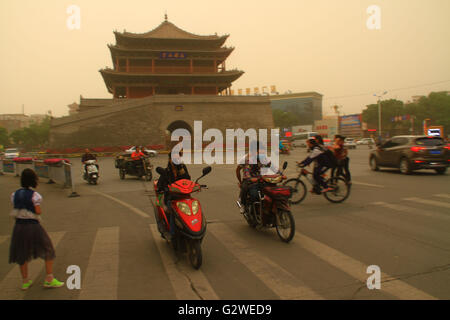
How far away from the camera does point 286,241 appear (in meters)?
5.43

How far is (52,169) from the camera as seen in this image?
1440 centimetres

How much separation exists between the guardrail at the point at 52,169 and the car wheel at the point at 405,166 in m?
12.0

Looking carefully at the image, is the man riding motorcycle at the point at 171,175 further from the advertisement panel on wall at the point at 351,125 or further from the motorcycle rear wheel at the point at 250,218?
the advertisement panel on wall at the point at 351,125

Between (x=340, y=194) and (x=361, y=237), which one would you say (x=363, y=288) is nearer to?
(x=361, y=237)

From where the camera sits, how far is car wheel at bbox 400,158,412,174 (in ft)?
43.0

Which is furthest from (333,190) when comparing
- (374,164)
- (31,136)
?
(31,136)

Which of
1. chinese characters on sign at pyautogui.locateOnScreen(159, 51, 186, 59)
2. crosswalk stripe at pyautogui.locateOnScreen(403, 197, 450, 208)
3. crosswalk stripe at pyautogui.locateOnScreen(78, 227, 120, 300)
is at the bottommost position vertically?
crosswalk stripe at pyautogui.locateOnScreen(78, 227, 120, 300)

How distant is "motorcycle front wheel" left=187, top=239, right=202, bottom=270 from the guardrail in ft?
25.2

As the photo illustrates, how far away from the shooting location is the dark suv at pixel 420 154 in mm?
12688

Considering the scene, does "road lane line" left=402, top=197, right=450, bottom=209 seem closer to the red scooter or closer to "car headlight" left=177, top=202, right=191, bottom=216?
the red scooter

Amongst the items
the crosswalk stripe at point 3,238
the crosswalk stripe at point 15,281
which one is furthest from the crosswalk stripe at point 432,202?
the crosswalk stripe at point 3,238

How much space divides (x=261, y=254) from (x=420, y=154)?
10.5 m

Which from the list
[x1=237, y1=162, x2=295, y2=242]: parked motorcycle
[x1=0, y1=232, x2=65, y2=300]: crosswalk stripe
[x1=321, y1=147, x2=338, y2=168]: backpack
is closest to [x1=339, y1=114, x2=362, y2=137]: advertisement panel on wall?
[x1=321, y1=147, x2=338, y2=168]: backpack

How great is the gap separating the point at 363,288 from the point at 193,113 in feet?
139
